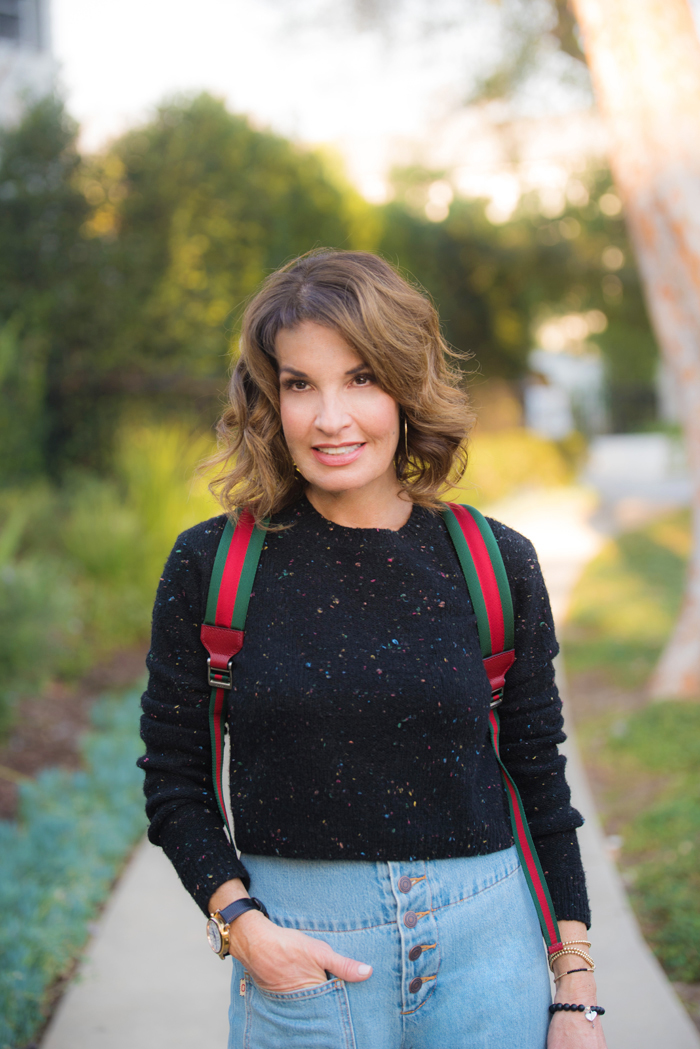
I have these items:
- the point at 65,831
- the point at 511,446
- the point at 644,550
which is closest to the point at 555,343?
the point at 511,446

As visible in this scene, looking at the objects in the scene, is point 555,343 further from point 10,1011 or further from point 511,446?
point 10,1011

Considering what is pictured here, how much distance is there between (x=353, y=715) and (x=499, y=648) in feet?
1.02

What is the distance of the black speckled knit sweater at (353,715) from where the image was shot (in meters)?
1.48

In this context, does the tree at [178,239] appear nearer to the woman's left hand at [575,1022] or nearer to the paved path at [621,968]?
the paved path at [621,968]

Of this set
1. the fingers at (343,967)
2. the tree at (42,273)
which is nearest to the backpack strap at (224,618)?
the fingers at (343,967)

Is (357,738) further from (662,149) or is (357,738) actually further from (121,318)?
(121,318)

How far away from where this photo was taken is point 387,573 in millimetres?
1601

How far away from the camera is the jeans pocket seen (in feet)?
4.58

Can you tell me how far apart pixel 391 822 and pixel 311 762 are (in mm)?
162

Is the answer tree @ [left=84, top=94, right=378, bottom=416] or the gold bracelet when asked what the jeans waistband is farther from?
tree @ [left=84, top=94, right=378, bottom=416]

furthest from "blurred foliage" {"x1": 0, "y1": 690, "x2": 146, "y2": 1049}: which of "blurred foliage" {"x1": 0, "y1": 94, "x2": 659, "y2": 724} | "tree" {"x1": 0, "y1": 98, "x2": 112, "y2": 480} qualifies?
"tree" {"x1": 0, "y1": 98, "x2": 112, "y2": 480}

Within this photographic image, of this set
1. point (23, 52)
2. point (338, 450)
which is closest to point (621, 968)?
point (338, 450)

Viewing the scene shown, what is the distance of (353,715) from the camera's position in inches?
58.1

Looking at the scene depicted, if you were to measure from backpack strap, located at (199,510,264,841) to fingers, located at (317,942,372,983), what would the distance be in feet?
0.95
